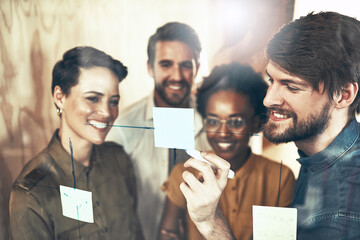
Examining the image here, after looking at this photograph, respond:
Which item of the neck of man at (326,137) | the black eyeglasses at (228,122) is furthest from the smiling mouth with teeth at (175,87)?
the neck of man at (326,137)

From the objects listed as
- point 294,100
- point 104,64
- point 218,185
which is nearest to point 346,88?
point 294,100

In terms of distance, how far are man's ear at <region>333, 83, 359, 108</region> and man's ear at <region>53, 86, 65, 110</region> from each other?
74 cm

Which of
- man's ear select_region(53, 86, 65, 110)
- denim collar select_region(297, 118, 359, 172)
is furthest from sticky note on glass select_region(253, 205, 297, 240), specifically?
man's ear select_region(53, 86, 65, 110)

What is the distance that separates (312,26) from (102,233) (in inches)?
33.1

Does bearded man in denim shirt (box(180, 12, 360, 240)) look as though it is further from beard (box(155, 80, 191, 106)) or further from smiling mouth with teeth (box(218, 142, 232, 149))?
beard (box(155, 80, 191, 106))

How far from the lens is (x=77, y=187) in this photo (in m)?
0.97

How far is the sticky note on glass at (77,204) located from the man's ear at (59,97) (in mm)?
260

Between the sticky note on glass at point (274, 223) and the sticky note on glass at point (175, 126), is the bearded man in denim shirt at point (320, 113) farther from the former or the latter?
the sticky note on glass at point (175, 126)

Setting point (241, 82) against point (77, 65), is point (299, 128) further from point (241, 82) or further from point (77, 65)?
point (77, 65)

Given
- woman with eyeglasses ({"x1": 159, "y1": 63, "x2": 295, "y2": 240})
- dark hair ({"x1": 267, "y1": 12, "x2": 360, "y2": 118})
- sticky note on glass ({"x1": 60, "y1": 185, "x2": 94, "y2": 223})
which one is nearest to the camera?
dark hair ({"x1": 267, "y1": 12, "x2": 360, "y2": 118})

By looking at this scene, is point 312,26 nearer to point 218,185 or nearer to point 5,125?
point 218,185

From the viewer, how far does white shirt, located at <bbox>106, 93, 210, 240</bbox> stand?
2.85 feet

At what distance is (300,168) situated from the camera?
77 centimetres

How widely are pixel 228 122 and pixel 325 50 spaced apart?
274mm
